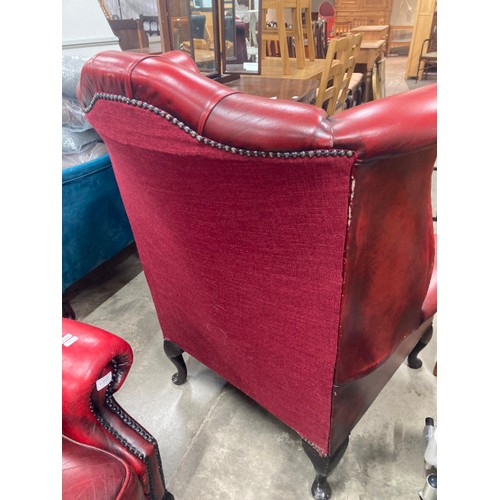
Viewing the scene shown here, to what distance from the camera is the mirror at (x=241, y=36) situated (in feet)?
6.91

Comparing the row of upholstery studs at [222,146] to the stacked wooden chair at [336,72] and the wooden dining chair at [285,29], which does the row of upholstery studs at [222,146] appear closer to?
the stacked wooden chair at [336,72]

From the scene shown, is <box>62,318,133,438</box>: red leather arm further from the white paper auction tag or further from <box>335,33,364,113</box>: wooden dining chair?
<box>335,33,364,113</box>: wooden dining chair

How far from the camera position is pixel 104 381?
745 mm

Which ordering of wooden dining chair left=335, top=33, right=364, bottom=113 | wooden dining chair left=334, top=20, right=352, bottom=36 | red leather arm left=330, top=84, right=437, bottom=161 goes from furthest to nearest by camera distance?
wooden dining chair left=334, top=20, right=352, bottom=36 < wooden dining chair left=335, top=33, right=364, bottom=113 < red leather arm left=330, top=84, right=437, bottom=161

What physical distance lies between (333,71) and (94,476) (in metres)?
2.50

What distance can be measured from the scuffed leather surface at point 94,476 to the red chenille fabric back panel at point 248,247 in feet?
1.18

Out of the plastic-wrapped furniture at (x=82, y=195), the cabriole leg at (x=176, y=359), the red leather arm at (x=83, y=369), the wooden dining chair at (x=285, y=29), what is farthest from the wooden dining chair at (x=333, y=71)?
the red leather arm at (x=83, y=369)

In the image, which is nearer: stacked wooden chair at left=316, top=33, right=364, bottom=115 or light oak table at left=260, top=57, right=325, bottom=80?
stacked wooden chair at left=316, top=33, right=364, bottom=115

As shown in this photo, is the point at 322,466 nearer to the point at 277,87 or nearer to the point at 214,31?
the point at 277,87

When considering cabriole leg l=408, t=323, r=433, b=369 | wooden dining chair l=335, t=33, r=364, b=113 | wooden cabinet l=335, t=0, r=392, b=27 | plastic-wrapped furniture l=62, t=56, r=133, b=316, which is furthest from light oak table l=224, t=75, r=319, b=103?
wooden cabinet l=335, t=0, r=392, b=27

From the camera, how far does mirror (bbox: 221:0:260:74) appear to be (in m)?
2.11

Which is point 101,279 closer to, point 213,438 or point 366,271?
point 213,438

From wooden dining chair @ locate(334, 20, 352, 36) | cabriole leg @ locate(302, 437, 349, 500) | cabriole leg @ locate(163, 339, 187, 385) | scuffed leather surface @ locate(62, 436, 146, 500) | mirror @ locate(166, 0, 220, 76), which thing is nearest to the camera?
scuffed leather surface @ locate(62, 436, 146, 500)

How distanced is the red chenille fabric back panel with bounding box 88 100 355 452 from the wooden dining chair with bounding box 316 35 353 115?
179 centimetres
